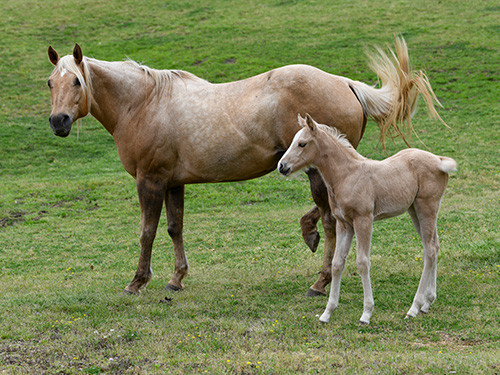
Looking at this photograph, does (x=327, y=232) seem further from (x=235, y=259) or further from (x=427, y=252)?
(x=235, y=259)

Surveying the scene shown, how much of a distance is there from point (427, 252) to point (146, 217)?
3881 millimetres

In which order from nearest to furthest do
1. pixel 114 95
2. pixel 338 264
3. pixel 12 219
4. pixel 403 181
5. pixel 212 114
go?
pixel 403 181, pixel 338 264, pixel 212 114, pixel 114 95, pixel 12 219

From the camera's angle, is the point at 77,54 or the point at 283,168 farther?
the point at 77,54

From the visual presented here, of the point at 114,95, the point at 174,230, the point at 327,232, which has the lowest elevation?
the point at 174,230

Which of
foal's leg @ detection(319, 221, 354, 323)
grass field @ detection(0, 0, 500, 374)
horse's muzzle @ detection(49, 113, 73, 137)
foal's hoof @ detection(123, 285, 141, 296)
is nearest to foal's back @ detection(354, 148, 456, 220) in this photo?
foal's leg @ detection(319, 221, 354, 323)

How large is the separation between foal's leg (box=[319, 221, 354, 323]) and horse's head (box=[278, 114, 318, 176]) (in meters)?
0.87

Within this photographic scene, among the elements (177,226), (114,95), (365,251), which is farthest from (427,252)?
(114,95)

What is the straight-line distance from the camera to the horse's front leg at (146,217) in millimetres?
7891

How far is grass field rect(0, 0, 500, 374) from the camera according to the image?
18.1 ft

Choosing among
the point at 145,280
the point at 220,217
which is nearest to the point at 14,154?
the point at 220,217

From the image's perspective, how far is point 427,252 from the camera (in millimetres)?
6590

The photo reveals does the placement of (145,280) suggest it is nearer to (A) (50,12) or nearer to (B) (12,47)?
(B) (12,47)

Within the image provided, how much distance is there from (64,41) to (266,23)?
42.7ft

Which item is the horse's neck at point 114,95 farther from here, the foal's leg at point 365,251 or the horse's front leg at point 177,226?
the foal's leg at point 365,251
